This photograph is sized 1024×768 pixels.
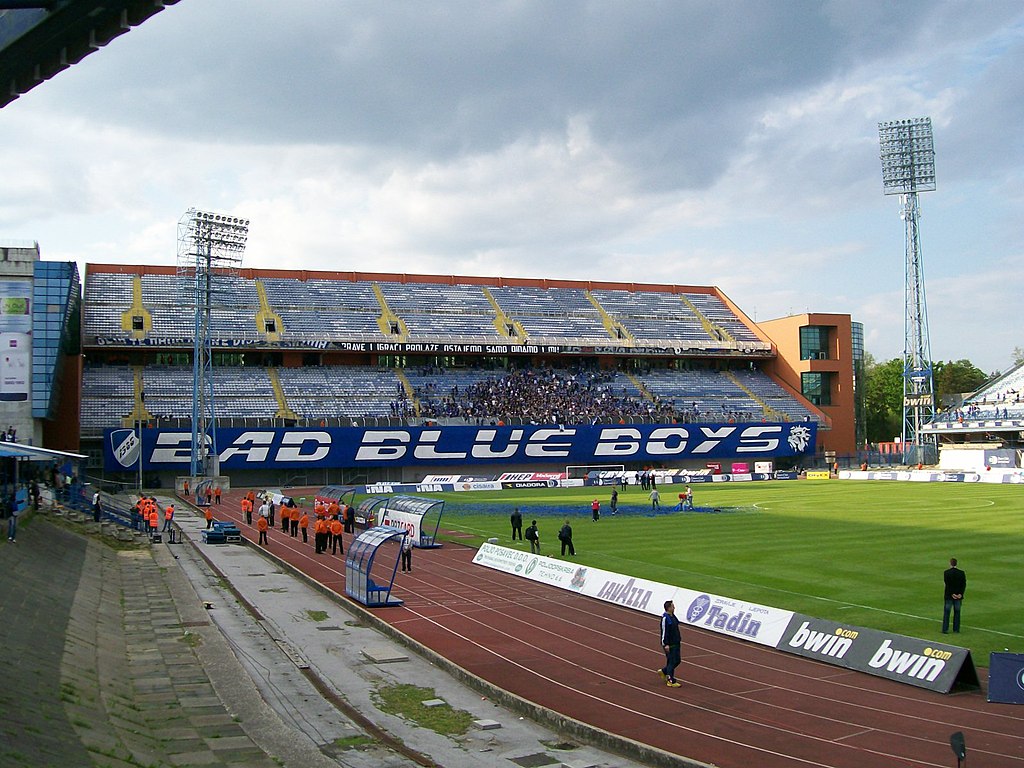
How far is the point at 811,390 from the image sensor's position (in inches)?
3634

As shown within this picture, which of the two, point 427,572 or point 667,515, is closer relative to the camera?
point 427,572

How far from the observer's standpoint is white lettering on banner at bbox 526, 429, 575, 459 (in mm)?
78125

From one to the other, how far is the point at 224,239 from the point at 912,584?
2050 inches

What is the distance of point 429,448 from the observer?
75.4m

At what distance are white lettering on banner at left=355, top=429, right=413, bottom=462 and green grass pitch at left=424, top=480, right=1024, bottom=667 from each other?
16.0 metres

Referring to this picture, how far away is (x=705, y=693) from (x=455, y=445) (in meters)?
60.2

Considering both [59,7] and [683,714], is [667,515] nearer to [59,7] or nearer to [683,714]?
[683,714]

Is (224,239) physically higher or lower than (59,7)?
higher

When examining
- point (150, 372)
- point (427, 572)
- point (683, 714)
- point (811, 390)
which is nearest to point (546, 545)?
point (427, 572)

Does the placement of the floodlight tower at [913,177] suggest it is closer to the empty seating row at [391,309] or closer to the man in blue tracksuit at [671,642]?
the empty seating row at [391,309]

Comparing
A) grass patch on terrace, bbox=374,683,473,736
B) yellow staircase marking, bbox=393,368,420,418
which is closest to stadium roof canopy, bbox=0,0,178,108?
grass patch on terrace, bbox=374,683,473,736

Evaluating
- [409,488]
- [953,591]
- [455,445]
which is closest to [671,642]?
[953,591]

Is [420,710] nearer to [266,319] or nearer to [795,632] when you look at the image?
[795,632]

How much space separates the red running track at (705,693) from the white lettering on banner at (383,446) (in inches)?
1932
